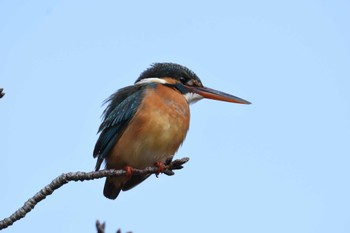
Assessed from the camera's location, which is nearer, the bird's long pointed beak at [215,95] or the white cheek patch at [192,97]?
the white cheek patch at [192,97]

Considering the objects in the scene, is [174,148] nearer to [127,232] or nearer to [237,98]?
[237,98]

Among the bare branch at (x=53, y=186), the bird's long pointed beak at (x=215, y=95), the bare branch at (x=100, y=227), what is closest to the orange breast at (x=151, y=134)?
the bird's long pointed beak at (x=215, y=95)

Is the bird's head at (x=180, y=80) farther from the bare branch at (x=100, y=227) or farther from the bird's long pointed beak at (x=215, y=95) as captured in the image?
the bare branch at (x=100, y=227)

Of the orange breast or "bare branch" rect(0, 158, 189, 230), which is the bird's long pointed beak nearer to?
the orange breast

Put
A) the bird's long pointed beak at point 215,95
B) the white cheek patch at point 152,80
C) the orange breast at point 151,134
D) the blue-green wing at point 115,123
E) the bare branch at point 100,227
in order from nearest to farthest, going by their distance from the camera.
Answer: the bare branch at point 100,227, the orange breast at point 151,134, the blue-green wing at point 115,123, the white cheek patch at point 152,80, the bird's long pointed beak at point 215,95

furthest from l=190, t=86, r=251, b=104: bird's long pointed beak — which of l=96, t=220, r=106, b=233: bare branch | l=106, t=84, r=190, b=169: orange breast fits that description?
l=96, t=220, r=106, b=233: bare branch

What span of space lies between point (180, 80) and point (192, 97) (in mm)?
208

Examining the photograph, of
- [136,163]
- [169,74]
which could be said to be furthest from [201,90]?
[136,163]

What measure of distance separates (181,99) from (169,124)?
0.44 m

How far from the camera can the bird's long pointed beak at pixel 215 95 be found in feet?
18.4

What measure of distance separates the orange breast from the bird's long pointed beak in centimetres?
59

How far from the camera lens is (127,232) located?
2.03 m

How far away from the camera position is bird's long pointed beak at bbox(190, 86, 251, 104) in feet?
18.4

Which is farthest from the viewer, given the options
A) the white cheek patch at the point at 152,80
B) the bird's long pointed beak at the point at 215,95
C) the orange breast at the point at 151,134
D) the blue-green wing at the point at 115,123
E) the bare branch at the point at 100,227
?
the bird's long pointed beak at the point at 215,95
